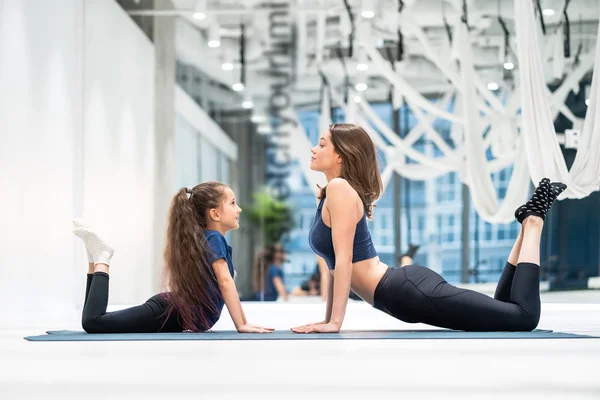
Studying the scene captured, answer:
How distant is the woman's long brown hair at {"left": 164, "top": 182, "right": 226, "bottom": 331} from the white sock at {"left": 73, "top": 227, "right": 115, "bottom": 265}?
283mm

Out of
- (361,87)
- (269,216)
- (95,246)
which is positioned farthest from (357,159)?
(361,87)

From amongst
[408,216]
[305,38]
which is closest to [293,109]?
[305,38]

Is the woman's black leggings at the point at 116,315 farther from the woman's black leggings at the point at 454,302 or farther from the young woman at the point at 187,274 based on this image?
the woman's black leggings at the point at 454,302

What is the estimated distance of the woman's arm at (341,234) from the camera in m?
3.35

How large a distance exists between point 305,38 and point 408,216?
293 cm

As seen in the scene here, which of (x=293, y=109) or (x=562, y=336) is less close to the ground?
(x=293, y=109)

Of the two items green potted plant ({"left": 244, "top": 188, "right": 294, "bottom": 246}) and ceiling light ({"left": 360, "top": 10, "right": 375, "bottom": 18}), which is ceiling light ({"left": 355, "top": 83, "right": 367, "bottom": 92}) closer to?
ceiling light ({"left": 360, "top": 10, "right": 375, "bottom": 18})

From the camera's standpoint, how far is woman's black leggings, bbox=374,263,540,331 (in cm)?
345

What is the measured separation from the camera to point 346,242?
338cm

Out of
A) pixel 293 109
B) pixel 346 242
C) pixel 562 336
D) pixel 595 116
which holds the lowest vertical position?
pixel 562 336
